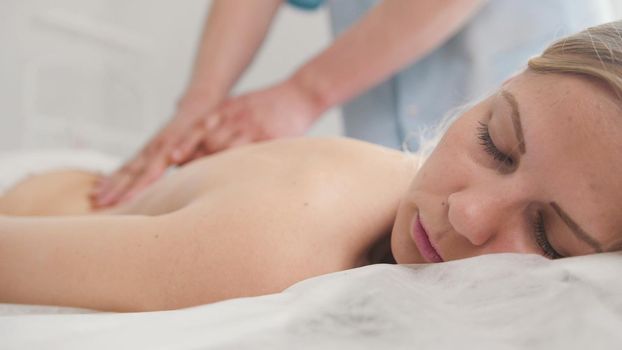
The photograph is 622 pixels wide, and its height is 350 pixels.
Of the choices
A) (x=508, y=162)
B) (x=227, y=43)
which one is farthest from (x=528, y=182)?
(x=227, y=43)

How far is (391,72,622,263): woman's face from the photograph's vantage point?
19.7 inches

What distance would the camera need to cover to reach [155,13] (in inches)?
99.9

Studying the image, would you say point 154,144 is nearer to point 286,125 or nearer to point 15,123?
point 286,125

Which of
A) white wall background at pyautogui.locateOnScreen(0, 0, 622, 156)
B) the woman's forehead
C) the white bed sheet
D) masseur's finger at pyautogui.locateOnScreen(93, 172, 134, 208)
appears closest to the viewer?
the white bed sheet

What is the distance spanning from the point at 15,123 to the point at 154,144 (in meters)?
1.01

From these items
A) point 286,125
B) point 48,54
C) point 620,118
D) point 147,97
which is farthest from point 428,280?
point 147,97

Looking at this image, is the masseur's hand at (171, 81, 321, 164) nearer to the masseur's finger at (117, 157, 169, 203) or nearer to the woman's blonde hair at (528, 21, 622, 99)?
the masseur's finger at (117, 157, 169, 203)

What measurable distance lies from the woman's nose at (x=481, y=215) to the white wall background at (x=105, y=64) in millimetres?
1751

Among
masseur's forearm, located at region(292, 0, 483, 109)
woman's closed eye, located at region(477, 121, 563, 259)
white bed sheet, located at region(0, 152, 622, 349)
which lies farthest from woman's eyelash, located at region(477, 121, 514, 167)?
masseur's forearm, located at region(292, 0, 483, 109)

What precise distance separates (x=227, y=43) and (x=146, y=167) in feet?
1.24

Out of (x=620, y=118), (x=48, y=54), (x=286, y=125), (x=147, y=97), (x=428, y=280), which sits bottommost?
(x=147, y=97)

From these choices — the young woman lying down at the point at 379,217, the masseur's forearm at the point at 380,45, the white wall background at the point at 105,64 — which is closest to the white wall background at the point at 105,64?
the white wall background at the point at 105,64

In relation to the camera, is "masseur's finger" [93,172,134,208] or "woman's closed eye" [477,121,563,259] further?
"masseur's finger" [93,172,134,208]

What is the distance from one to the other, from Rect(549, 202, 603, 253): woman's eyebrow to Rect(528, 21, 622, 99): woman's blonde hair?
0.32 feet
